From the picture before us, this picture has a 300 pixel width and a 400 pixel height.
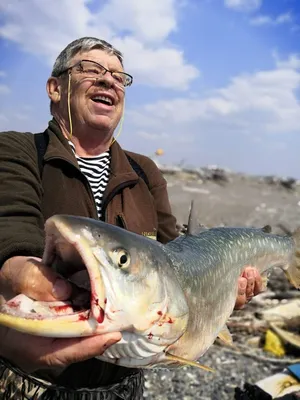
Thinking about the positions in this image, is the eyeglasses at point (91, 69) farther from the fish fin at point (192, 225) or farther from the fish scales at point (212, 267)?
the fish scales at point (212, 267)

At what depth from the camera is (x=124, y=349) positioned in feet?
5.83

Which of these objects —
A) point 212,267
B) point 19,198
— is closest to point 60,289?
point 19,198

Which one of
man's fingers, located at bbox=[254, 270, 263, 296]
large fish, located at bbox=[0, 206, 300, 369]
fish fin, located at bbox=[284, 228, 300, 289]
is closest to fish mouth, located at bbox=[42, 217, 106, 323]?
large fish, located at bbox=[0, 206, 300, 369]

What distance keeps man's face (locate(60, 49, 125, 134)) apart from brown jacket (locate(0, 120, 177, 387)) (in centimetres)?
19

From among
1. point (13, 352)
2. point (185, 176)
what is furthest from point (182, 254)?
point (185, 176)

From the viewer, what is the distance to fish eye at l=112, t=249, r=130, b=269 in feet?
5.53

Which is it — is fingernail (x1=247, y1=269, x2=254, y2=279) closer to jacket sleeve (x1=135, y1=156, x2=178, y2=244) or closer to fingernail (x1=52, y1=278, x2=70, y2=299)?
jacket sleeve (x1=135, y1=156, x2=178, y2=244)

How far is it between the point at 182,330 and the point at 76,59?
195 centimetres

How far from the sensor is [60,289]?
163cm

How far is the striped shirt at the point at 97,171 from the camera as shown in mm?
2887

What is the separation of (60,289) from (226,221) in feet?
48.2

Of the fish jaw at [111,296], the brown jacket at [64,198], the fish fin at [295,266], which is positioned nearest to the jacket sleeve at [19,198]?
the brown jacket at [64,198]

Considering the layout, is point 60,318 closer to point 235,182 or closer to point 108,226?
point 108,226

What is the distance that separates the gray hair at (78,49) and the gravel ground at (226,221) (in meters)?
3.82
